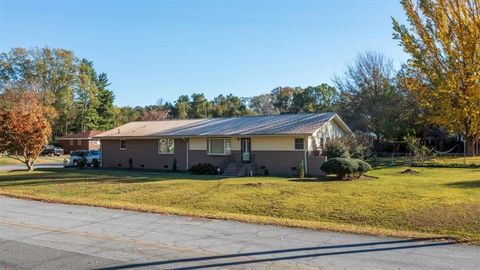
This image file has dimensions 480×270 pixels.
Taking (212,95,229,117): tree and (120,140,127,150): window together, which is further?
(212,95,229,117): tree

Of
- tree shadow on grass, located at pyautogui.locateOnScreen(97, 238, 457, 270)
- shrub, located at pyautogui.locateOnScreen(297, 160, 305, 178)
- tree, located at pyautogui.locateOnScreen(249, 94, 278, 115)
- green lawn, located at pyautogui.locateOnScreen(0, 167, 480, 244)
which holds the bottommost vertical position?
tree shadow on grass, located at pyautogui.locateOnScreen(97, 238, 457, 270)

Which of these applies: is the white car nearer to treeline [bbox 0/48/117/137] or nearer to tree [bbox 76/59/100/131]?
treeline [bbox 0/48/117/137]

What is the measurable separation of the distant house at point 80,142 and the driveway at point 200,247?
6093 centimetres

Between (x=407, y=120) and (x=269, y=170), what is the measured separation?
2356cm

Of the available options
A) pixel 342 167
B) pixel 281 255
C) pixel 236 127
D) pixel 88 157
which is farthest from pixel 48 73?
pixel 281 255

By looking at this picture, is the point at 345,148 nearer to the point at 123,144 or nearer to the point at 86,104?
the point at 123,144

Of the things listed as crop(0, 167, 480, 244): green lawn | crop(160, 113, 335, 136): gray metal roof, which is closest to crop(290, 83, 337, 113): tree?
crop(160, 113, 335, 136): gray metal roof

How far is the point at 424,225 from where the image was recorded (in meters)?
12.0

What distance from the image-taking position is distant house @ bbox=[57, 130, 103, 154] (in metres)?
71.9

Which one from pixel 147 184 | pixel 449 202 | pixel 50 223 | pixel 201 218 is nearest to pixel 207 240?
pixel 201 218

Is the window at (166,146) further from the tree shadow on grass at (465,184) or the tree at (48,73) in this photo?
the tree at (48,73)

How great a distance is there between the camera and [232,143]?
3306 centimetres

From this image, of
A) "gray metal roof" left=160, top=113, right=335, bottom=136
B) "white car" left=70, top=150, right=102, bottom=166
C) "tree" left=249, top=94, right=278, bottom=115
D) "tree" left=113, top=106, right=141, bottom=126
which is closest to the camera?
"gray metal roof" left=160, top=113, right=335, bottom=136

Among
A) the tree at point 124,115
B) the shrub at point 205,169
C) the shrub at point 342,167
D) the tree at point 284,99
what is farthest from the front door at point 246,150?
the tree at point 284,99
